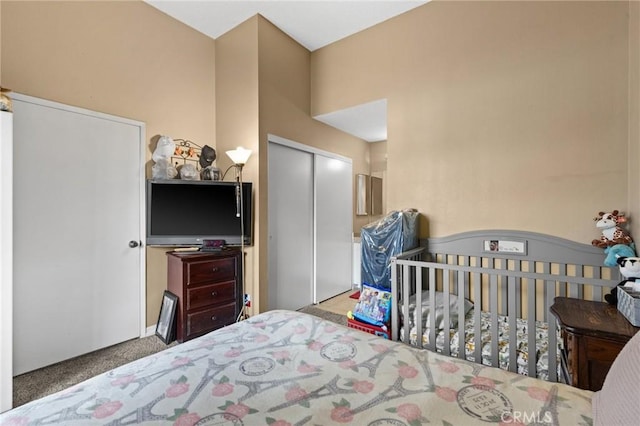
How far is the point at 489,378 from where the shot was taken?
0.99 meters

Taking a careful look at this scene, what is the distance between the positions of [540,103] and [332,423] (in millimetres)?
2614

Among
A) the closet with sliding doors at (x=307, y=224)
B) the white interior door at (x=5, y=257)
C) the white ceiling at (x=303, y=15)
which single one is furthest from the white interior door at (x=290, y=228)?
the white interior door at (x=5, y=257)

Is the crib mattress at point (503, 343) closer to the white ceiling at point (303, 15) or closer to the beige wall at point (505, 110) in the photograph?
the beige wall at point (505, 110)

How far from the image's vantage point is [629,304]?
135 cm

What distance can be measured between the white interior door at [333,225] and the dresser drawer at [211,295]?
124cm

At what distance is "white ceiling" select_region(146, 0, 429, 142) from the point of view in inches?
107

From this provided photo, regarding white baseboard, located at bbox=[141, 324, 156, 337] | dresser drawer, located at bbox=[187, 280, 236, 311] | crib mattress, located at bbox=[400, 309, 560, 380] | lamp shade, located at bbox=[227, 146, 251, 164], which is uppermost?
lamp shade, located at bbox=[227, 146, 251, 164]

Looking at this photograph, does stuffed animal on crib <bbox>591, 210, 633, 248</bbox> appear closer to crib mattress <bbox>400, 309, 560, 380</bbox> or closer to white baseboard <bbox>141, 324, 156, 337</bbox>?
crib mattress <bbox>400, 309, 560, 380</bbox>

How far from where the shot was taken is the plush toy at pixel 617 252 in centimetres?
175

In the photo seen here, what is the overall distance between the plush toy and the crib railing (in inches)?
5.1

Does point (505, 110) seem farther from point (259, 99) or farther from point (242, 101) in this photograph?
point (242, 101)

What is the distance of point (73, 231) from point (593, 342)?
3.38 m

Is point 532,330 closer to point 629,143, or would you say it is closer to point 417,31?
point 629,143

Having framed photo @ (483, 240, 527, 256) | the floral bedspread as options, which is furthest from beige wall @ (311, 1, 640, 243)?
the floral bedspread
